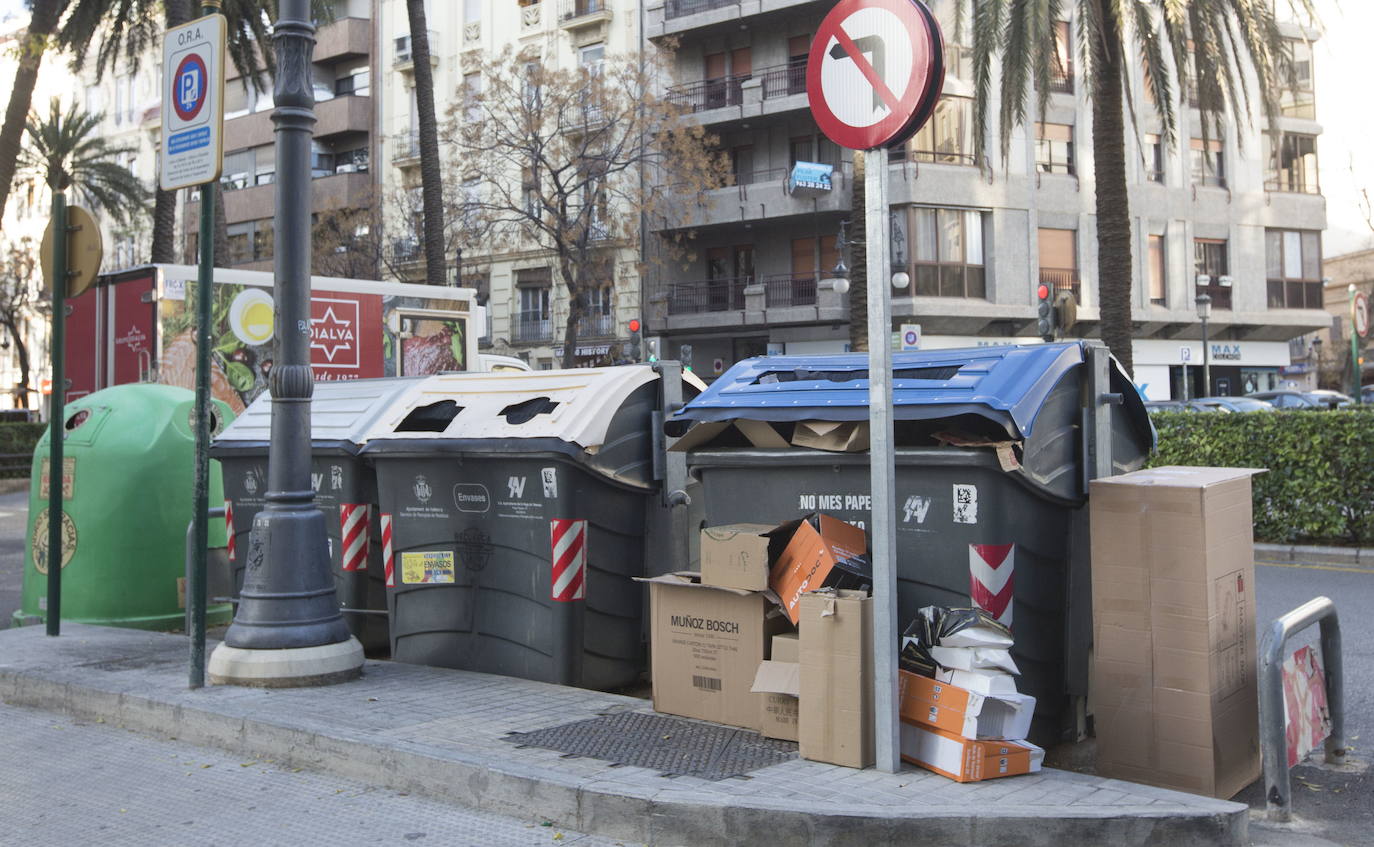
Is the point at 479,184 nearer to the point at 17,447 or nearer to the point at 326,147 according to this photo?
the point at 326,147

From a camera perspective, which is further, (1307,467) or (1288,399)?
(1288,399)

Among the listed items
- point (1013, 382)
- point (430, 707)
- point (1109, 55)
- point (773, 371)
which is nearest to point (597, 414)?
point (773, 371)

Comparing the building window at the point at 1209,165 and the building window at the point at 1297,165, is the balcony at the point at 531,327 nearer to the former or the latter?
the building window at the point at 1209,165

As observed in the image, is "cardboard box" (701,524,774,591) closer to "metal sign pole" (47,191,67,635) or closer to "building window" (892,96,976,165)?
"metal sign pole" (47,191,67,635)

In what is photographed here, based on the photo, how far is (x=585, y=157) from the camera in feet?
105

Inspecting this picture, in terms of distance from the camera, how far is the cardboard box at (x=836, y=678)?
15.4 feet

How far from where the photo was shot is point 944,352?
18.7 feet

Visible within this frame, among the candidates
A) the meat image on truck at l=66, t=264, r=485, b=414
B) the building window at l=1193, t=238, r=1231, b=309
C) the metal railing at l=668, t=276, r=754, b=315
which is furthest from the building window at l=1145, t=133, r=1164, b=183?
the meat image on truck at l=66, t=264, r=485, b=414

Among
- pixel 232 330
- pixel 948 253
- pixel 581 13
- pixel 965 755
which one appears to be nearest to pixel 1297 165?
pixel 948 253

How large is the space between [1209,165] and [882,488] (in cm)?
3901

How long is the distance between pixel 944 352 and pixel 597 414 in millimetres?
1826

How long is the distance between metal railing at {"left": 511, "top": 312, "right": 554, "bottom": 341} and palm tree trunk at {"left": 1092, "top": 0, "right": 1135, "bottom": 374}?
2630cm

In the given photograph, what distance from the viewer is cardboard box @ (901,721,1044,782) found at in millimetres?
4480

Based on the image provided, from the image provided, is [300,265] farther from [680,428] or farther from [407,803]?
[407,803]
